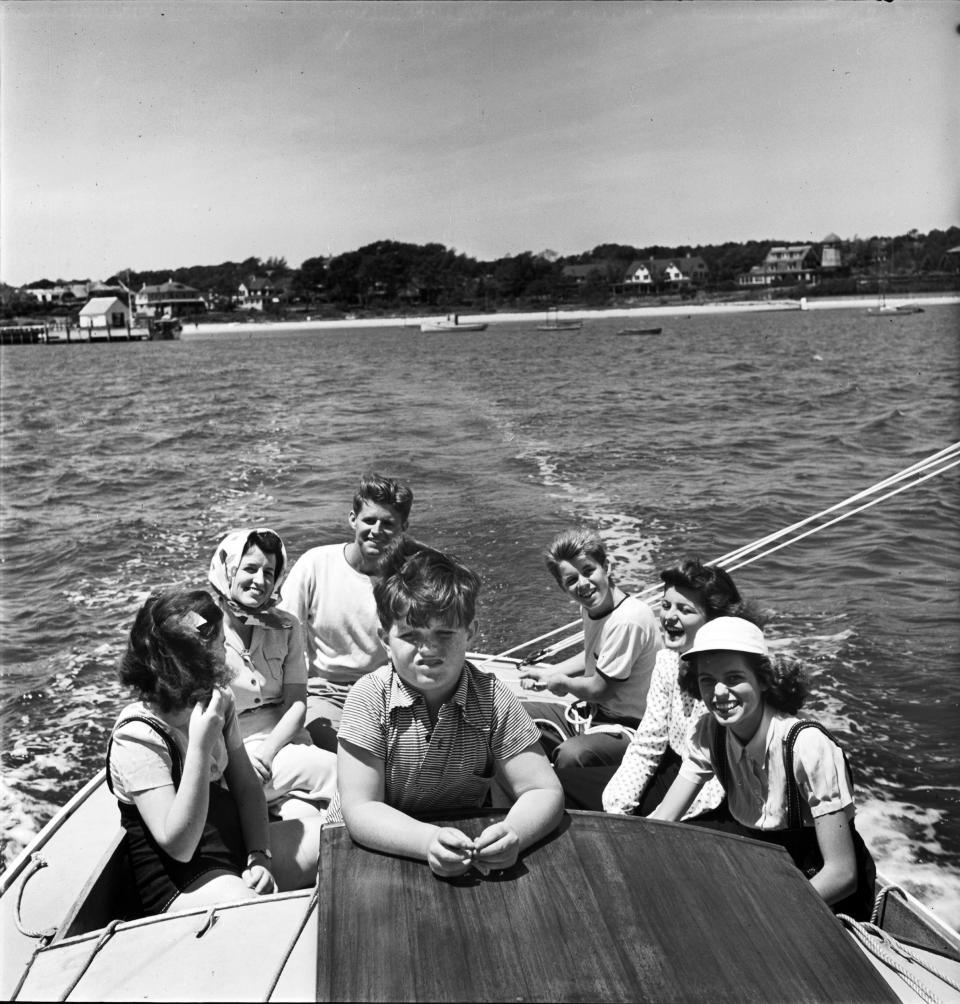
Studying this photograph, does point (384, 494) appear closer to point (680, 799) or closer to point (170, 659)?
point (170, 659)

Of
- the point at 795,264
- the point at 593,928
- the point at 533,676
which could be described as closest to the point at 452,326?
the point at 795,264

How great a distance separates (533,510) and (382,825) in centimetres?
1060

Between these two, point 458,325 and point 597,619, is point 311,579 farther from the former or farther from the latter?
point 458,325

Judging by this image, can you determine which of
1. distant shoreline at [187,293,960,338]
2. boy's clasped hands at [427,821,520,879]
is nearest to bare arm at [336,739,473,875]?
boy's clasped hands at [427,821,520,879]

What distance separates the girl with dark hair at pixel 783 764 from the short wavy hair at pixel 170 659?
4.40 feet

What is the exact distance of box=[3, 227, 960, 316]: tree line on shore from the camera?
388ft

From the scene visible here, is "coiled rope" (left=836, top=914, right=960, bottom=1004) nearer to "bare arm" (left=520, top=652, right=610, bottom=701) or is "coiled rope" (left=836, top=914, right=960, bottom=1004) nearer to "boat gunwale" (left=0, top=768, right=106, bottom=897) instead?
"bare arm" (left=520, top=652, right=610, bottom=701)

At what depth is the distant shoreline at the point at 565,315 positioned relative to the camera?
360ft

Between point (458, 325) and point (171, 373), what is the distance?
164 feet

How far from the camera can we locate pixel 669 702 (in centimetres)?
337

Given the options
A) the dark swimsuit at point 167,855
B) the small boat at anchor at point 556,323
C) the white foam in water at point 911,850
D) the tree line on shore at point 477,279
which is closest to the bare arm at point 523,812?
the dark swimsuit at point 167,855

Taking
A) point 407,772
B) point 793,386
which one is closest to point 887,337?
point 793,386

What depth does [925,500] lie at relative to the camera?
13.9m

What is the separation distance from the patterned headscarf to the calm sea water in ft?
8.87
